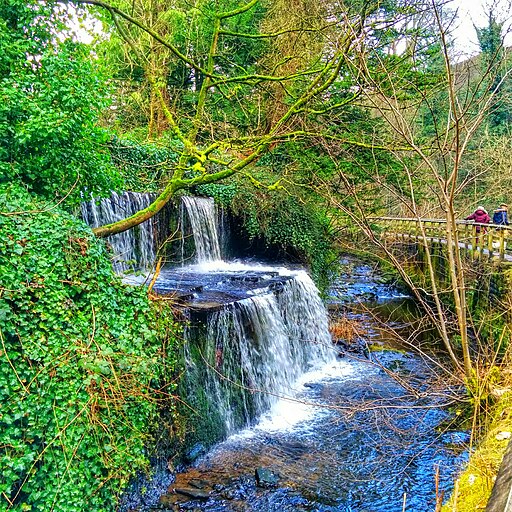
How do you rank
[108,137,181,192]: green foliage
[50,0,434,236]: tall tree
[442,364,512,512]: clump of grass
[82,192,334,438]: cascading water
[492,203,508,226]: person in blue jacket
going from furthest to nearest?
[492,203,508,226]: person in blue jacket → [108,137,181,192]: green foliage → [82,192,334,438]: cascading water → [50,0,434,236]: tall tree → [442,364,512,512]: clump of grass

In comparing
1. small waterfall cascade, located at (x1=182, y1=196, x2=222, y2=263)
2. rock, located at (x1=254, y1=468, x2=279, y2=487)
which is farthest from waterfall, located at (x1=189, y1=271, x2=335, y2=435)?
small waterfall cascade, located at (x1=182, y1=196, x2=222, y2=263)

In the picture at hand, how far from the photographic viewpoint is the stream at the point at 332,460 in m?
5.38

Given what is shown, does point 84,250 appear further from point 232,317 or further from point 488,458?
point 488,458

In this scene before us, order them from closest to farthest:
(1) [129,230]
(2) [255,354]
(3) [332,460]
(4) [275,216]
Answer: (3) [332,460] → (2) [255,354] → (1) [129,230] → (4) [275,216]

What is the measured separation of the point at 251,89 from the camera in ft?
43.0

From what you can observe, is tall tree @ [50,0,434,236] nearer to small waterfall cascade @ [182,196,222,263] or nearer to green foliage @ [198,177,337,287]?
green foliage @ [198,177,337,287]

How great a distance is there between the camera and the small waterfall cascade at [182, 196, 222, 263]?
1173cm

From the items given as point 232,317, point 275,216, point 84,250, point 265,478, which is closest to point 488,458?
point 265,478

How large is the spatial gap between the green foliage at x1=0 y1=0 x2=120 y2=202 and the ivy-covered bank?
71 centimetres

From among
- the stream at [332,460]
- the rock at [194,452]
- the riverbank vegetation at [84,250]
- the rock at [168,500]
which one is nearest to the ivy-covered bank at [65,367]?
the riverbank vegetation at [84,250]

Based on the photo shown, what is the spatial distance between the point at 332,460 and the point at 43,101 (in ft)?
20.7

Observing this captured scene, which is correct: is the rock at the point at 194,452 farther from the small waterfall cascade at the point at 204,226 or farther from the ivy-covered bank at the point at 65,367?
the small waterfall cascade at the point at 204,226

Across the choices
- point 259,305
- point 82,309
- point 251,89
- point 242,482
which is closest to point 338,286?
point 251,89

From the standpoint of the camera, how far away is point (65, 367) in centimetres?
430
